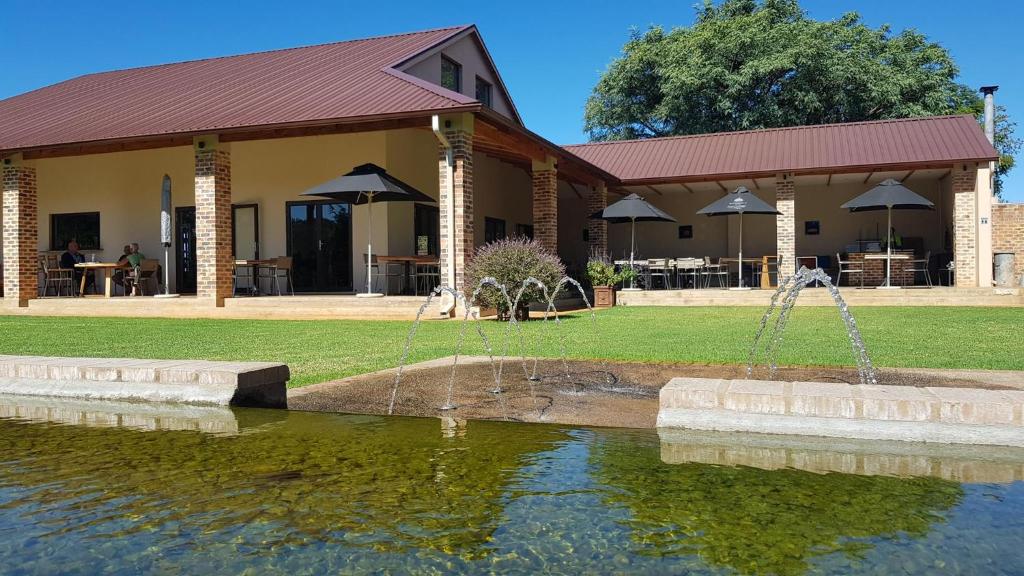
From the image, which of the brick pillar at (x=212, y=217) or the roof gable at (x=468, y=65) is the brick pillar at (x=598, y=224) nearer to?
the roof gable at (x=468, y=65)

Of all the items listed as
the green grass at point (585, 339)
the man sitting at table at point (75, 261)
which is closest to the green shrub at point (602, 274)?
the green grass at point (585, 339)

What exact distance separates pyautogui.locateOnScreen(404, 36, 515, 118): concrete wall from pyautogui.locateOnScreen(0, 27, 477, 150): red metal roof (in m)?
0.34

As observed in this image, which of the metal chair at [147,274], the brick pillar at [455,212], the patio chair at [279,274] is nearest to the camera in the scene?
the brick pillar at [455,212]

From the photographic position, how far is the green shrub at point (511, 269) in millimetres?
11992

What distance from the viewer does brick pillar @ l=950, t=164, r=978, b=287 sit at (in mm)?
16578

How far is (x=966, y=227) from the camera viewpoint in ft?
54.5

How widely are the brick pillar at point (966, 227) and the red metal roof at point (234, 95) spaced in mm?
11442

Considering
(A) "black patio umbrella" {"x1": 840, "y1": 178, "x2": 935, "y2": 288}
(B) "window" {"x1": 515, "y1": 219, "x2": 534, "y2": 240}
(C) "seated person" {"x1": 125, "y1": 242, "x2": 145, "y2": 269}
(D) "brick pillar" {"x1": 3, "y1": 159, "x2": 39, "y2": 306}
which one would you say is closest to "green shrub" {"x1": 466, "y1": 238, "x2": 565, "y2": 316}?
(A) "black patio umbrella" {"x1": 840, "y1": 178, "x2": 935, "y2": 288}

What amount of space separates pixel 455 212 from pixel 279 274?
5.59 metres

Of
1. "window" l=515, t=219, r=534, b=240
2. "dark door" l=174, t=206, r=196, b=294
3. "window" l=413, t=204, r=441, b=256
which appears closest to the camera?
"window" l=413, t=204, r=441, b=256

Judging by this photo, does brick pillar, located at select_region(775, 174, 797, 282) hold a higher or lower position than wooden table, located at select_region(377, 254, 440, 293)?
higher

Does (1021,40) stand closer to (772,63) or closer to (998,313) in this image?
(772,63)

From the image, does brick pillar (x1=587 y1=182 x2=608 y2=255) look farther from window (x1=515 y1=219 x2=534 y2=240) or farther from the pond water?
the pond water

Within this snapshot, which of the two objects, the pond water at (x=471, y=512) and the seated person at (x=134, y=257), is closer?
the pond water at (x=471, y=512)
